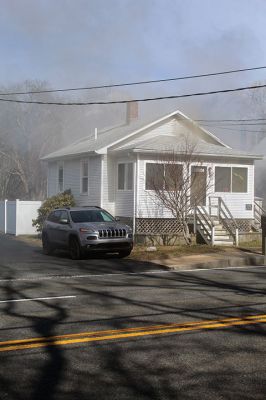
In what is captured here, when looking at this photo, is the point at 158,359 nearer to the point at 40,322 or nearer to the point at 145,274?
the point at 40,322

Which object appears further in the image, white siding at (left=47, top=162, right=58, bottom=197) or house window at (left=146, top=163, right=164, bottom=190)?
white siding at (left=47, top=162, right=58, bottom=197)

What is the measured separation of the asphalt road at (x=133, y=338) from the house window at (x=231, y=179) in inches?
489

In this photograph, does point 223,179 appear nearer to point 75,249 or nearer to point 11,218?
point 75,249

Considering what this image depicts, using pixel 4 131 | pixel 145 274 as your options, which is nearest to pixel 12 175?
pixel 4 131

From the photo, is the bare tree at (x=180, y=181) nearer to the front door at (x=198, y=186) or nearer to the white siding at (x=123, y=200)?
the front door at (x=198, y=186)

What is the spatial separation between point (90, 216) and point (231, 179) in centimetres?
896

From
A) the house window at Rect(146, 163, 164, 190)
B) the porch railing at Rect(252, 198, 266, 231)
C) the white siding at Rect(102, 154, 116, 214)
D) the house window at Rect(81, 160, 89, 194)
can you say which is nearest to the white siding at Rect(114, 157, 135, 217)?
the white siding at Rect(102, 154, 116, 214)

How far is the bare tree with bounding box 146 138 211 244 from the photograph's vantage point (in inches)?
839

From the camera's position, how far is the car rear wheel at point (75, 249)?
1644cm

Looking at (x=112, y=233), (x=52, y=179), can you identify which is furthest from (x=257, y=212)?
(x=112, y=233)

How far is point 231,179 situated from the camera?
24609mm

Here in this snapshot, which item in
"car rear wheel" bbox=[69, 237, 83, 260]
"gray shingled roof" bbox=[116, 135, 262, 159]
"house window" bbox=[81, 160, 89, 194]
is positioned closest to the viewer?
"car rear wheel" bbox=[69, 237, 83, 260]

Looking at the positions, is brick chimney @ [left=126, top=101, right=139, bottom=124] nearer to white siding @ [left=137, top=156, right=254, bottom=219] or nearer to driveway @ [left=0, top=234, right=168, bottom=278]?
white siding @ [left=137, top=156, right=254, bottom=219]

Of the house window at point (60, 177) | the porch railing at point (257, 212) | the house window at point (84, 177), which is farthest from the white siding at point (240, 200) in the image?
the house window at point (60, 177)
